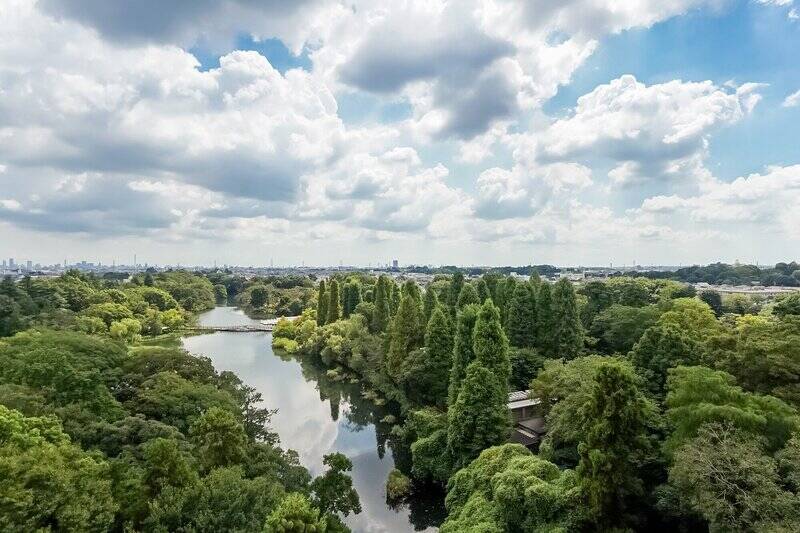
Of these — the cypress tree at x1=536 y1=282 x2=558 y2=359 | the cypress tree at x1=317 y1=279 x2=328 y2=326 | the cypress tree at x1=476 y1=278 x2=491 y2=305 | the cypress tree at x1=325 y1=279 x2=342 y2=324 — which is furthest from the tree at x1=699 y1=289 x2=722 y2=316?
the cypress tree at x1=317 y1=279 x2=328 y2=326

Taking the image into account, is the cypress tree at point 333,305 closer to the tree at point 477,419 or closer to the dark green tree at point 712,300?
→ the tree at point 477,419

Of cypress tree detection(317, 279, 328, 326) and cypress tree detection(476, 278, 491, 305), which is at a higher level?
cypress tree detection(476, 278, 491, 305)

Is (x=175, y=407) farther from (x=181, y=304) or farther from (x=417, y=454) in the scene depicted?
(x=181, y=304)

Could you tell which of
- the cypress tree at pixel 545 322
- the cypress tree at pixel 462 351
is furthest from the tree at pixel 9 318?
the cypress tree at pixel 545 322

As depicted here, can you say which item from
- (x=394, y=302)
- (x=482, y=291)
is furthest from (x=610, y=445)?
(x=394, y=302)

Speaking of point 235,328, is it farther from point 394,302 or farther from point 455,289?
point 455,289

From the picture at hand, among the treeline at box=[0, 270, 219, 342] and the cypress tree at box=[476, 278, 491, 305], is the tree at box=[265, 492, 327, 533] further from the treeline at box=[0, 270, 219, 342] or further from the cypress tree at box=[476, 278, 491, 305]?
the treeline at box=[0, 270, 219, 342]
